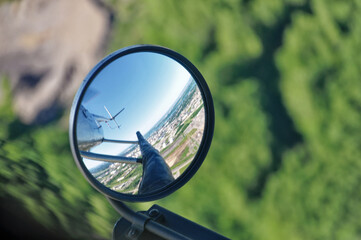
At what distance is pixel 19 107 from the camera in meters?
3.40

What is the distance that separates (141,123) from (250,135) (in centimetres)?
184

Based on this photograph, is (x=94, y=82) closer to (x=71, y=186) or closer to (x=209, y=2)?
(x=71, y=186)

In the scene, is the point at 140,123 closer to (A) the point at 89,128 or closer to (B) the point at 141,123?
(B) the point at 141,123

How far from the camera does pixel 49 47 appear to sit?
365cm

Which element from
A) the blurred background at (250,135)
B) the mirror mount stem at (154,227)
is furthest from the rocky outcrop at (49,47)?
the mirror mount stem at (154,227)

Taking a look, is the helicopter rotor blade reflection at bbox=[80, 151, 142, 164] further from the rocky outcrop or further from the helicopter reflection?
the rocky outcrop

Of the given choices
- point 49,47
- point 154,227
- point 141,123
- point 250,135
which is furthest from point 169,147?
point 49,47

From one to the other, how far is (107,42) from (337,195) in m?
2.11

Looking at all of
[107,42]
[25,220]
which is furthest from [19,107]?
[25,220]

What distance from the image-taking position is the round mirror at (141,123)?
3.71ft

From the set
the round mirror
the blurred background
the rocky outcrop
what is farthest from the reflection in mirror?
the rocky outcrop

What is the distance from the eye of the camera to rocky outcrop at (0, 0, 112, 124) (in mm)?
3490

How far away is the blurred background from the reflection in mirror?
55.4 inches

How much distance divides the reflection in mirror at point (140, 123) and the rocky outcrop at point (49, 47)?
2298 mm
